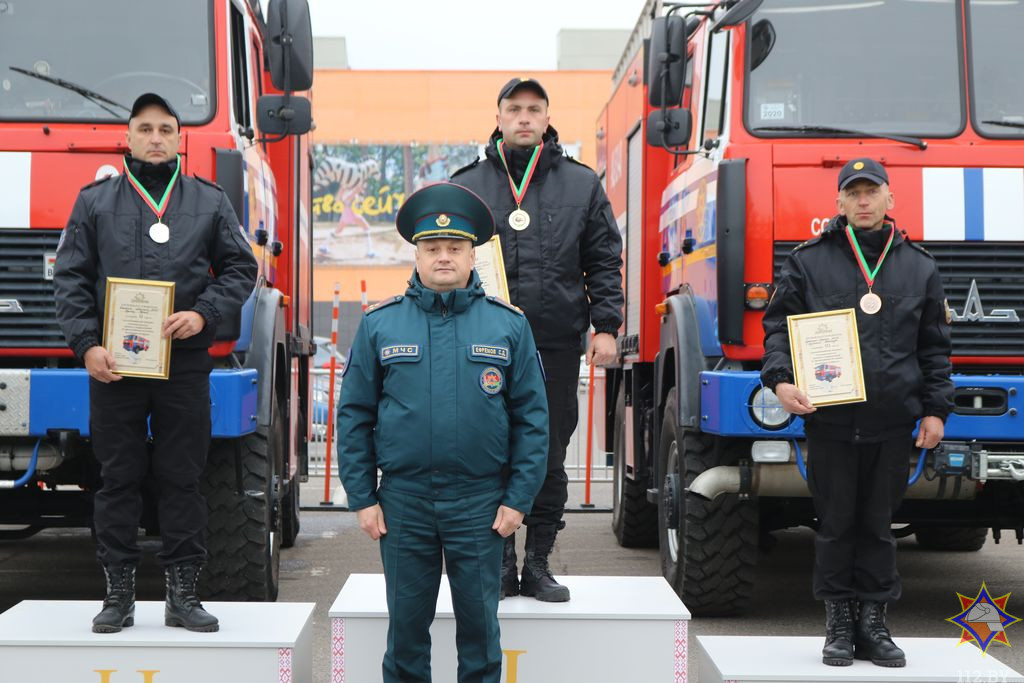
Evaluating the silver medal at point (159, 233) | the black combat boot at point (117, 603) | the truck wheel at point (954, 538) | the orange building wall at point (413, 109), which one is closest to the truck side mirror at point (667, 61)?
the silver medal at point (159, 233)

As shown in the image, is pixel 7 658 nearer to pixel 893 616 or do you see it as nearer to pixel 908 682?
pixel 908 682

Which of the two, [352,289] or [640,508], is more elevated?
[352,289]

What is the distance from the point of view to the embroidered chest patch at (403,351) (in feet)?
14.2

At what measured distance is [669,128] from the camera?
7375 mm

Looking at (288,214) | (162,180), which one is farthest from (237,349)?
(288,214)

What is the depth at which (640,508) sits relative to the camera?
33.0 ft

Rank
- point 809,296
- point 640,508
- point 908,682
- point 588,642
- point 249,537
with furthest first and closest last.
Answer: point 640,508, point 249,537, point 809,296, point 588,642, point 908,682

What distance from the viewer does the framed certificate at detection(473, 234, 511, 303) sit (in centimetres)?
527

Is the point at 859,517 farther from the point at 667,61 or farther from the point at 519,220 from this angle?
the point at 667,61

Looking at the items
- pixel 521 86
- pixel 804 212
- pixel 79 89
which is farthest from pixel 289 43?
pixel 804 212

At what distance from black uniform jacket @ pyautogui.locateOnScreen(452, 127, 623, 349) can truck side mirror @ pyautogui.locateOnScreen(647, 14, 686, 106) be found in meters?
1.90

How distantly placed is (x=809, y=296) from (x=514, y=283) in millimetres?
1101

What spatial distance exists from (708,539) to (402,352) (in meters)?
3.16

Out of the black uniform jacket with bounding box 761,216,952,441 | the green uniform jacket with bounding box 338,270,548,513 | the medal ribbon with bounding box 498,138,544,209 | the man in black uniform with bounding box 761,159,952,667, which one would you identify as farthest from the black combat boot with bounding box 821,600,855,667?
the medal ribbon with bounding box 498,138,544,209
